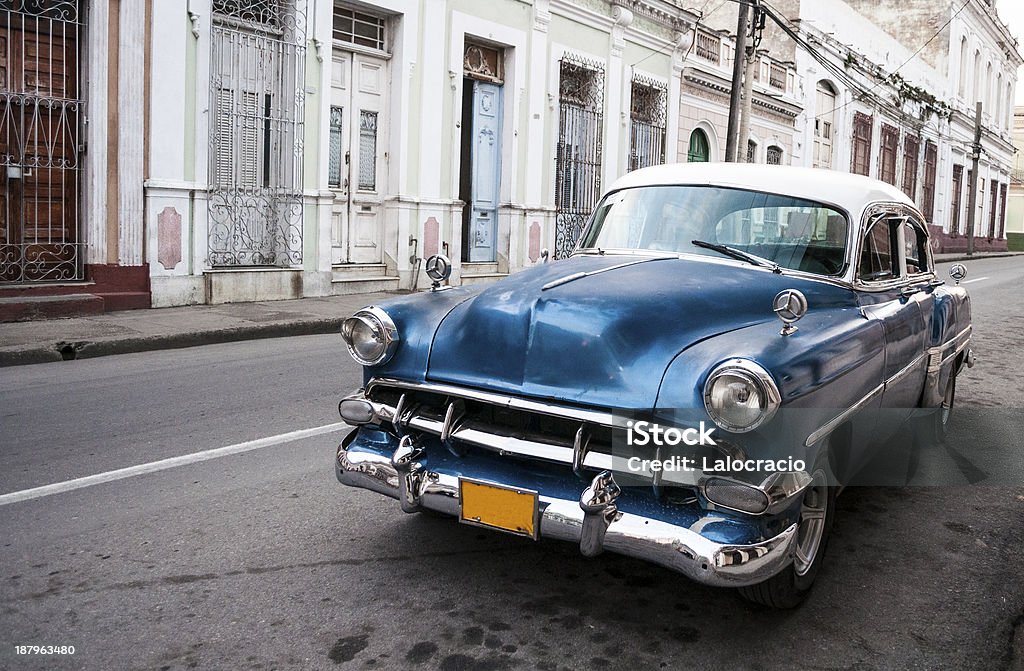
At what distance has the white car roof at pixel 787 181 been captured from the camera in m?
4.55

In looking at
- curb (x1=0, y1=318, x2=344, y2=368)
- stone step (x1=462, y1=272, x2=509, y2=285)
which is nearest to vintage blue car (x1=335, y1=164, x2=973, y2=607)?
curb (x1=0, y1=318, x2=344, y2=368)

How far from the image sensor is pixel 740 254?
4.32 m

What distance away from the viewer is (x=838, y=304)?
4.12 metres

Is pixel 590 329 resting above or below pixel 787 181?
below

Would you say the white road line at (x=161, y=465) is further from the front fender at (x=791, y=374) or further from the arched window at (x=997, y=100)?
the arched window at (x=997, y=100)

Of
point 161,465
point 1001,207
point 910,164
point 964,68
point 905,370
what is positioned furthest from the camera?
point 1001,207

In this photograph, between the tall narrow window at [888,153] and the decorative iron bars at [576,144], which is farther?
the tall narrow window at [888,153]

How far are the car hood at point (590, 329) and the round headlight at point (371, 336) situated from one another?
7.3 inches

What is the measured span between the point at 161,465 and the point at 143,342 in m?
4.48

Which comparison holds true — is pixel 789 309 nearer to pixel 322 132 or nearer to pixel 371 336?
pixel 371 336

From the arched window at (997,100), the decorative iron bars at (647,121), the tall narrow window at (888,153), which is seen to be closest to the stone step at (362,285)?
the decorative iron bars at (647,121)

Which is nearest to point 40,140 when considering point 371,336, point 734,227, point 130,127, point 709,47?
point 130,127

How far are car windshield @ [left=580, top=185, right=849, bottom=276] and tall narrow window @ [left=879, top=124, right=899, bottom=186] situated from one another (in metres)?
35.5

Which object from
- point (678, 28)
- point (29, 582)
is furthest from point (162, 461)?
point (678, 28)
